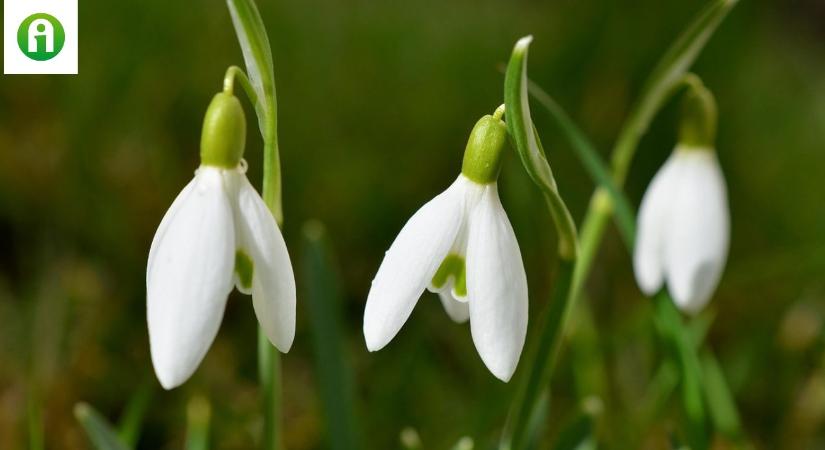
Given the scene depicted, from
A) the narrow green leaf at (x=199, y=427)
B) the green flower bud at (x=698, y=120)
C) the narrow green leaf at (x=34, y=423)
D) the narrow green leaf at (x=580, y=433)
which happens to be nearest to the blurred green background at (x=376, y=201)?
the narrow green leaf at (x=34, y=423)

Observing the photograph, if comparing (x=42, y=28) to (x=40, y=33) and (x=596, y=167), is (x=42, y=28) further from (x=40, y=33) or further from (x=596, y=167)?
(x=596, y=167)

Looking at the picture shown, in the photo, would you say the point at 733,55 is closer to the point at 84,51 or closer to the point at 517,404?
the point at 84,51

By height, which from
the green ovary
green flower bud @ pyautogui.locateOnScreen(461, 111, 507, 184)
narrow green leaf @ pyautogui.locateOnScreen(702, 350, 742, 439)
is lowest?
narrow green leaf @ pyautogui.locateOnScreen(702, 350, 742, 439)

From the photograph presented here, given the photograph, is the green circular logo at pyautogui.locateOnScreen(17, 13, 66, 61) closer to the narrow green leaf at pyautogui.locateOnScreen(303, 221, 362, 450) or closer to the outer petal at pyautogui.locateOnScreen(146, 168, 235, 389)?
the narrow green leaf at pyautogui.locateOnScreen(303, 221, 362, 450)

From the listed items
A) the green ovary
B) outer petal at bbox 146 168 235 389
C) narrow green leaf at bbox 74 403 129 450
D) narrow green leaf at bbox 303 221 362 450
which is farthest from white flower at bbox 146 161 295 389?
narrow green leaf at bbox 303 221 362 450

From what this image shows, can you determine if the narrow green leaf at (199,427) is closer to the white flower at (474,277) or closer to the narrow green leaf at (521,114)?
the white flower at (474,277)

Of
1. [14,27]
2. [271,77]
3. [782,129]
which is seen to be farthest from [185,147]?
[782,129]
